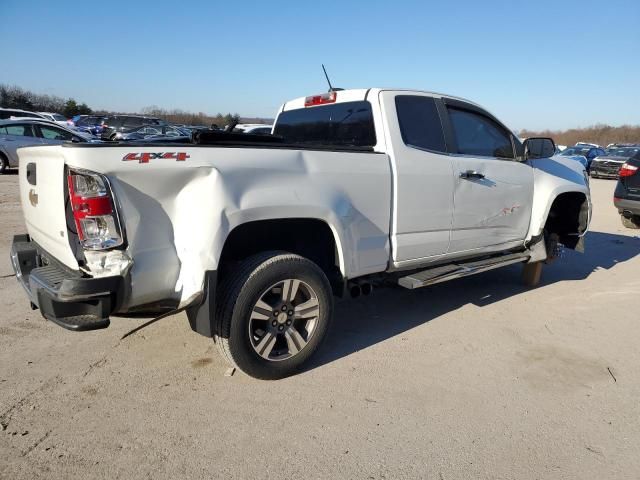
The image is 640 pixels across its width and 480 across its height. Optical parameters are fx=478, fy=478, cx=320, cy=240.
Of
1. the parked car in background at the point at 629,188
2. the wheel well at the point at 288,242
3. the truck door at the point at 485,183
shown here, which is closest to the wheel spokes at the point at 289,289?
the wheel well at the point at 288,242

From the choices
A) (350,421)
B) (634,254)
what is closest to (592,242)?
(634,254)

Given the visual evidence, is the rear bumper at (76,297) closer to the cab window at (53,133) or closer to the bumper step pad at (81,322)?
the bumper step pad at (81,322)

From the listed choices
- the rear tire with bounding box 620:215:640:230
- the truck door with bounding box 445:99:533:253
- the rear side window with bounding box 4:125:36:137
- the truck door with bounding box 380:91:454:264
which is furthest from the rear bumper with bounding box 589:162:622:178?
the rear side window with bounding box 4:125:36:137

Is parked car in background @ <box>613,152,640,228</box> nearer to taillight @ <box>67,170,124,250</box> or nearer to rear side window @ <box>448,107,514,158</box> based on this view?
rear side window @ <box>448,107,514,158</box>

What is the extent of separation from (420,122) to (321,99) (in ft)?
3.24

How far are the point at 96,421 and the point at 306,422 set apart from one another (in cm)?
122

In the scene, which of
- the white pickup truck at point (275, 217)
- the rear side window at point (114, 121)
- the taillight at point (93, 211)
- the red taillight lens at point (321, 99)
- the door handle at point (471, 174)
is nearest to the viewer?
the taillight at point (93, 211)

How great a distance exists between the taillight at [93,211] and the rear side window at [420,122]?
2325 mm

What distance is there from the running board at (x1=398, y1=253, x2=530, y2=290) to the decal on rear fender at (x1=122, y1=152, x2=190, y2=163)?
6.85 ft

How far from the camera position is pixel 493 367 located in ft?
12.0

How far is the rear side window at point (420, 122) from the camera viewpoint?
13.0ft

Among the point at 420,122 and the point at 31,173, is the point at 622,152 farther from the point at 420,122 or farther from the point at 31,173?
the point at 31,173

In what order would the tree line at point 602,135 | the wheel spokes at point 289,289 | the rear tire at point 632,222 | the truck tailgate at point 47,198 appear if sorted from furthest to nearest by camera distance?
the tree line at point 602,135, the rear tire at point 632,222, the wheel spokes at point 289,289, the truck tailgate at point 47,198

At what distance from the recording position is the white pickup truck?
262cm
